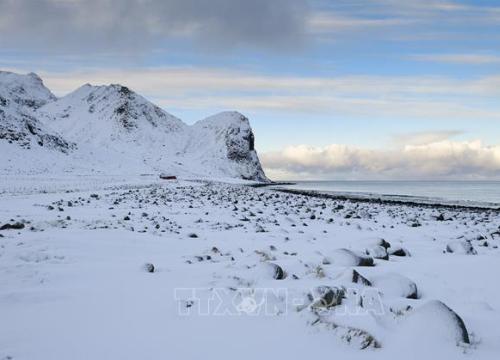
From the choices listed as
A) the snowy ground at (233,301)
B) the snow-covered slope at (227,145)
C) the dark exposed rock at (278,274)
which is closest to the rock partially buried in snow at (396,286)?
the snowy ground at (233,301)

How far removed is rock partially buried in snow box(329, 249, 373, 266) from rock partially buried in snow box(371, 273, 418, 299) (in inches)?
51.1

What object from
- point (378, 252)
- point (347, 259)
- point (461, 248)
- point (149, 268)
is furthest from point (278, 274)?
point (461, 248)

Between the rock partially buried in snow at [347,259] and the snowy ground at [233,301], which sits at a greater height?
the rock partially buried in snow at [347,259]

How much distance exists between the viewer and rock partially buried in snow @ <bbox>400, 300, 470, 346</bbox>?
3.38 m

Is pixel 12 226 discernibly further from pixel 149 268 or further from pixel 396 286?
pixel 396 286

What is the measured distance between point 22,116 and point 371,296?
80964 mm

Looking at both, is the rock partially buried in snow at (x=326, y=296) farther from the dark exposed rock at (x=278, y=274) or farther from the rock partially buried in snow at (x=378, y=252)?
the rock partially buried in snow at (x=378, y=252)

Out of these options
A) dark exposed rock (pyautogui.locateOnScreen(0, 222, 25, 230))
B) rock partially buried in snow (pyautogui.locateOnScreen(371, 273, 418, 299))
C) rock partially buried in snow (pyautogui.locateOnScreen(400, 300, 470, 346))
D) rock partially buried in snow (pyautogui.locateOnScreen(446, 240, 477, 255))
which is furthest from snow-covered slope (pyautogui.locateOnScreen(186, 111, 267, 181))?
rock partially buried in snow (pyautogui.locateOnScreen(400, 300, 470, 346))

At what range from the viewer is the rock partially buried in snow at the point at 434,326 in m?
3.38

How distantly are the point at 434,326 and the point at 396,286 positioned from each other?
4.65ft

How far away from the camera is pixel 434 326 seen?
11.3ft

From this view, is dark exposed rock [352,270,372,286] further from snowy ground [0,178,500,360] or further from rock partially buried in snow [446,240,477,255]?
rock partially buried in snow [446,240,477,255]

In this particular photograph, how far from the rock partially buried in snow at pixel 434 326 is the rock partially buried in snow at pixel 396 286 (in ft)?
3.55

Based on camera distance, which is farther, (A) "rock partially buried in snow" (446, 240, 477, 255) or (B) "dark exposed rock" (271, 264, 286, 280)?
(A) "rock partially buried in snow" (446, 240, 477, 255)
